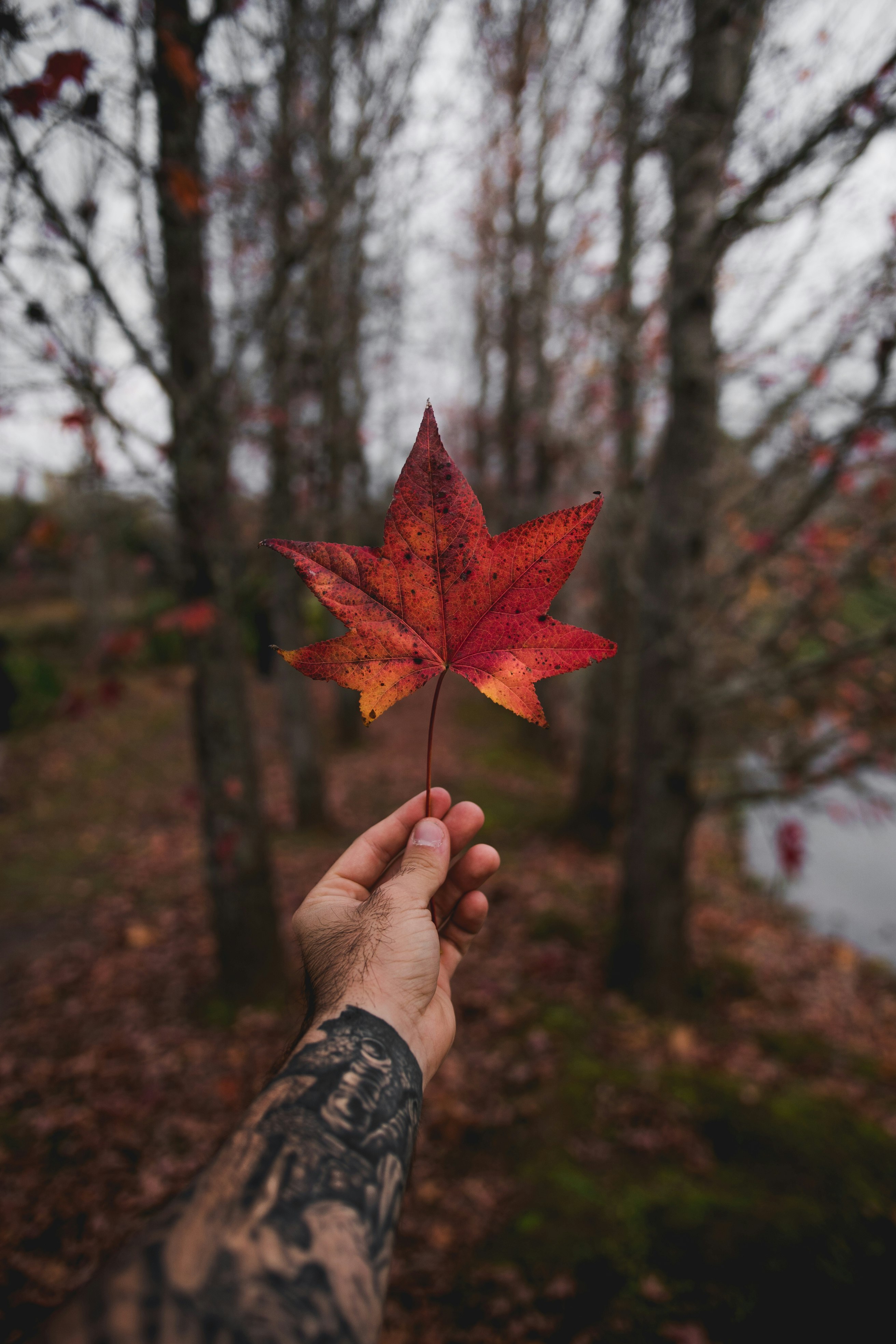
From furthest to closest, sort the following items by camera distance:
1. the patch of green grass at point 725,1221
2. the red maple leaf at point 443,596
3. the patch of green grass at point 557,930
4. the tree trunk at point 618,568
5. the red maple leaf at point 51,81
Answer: the patch of green grass at point 557,930, the tree trunk at point 618,568, the patch of green grass at point 725,1221, the red maple leaf at point 51,81, the red maple leaf at point 443,596

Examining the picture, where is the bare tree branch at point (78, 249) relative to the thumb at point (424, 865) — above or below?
above

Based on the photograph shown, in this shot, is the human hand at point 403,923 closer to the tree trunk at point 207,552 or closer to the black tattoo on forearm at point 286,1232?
the black tattoo on forearm at point 286,1232

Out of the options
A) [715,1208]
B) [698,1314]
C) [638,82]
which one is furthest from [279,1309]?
[638,82]

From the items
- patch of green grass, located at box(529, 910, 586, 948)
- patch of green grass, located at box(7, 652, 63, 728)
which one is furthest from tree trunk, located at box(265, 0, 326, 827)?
patch of green grass, located at box(7, 652, 63, 728)

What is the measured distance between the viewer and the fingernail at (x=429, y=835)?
1.48 meters

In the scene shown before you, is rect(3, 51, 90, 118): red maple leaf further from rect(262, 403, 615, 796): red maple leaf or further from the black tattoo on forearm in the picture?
the black tattoo on forearm

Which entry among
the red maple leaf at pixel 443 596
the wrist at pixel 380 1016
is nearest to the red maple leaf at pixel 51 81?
the red maple leaf at pixel 443 596

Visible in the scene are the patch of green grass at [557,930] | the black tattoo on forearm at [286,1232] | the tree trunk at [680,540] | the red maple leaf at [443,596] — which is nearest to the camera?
the black tattoo on forearm at [286,1232]

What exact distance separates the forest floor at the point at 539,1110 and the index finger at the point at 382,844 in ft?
1.34

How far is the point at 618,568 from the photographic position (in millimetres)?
7191

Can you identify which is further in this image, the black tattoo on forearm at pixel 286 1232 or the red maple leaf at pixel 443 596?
the red maple leaf at pixel 443 596

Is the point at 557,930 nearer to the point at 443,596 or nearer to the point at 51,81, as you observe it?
the point at 443,596

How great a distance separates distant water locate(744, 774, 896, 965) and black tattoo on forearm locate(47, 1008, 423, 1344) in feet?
19.5

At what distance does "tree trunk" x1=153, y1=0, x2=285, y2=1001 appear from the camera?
3.14m
